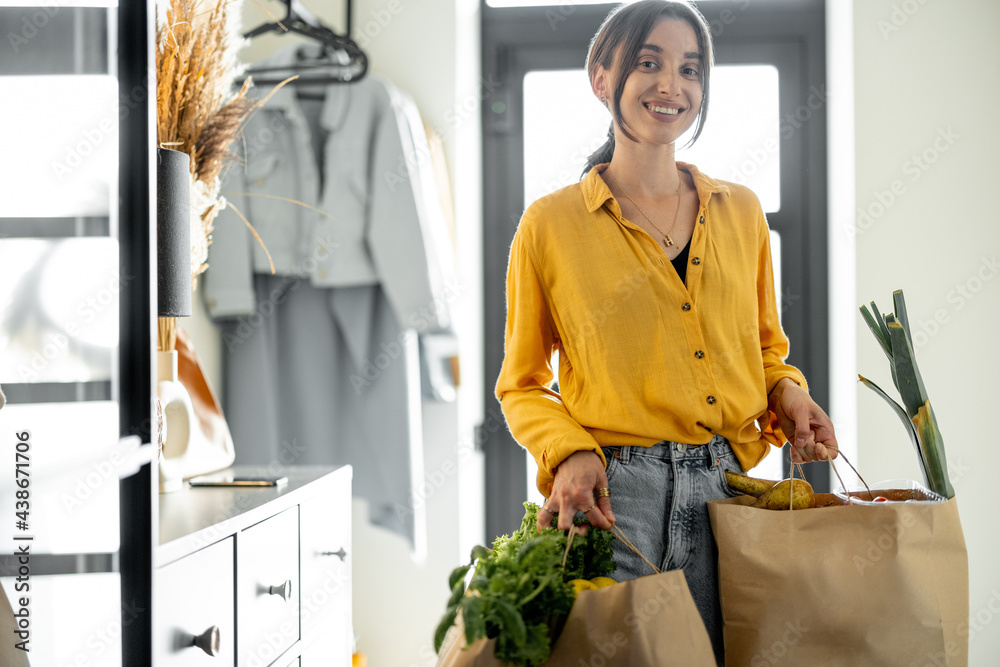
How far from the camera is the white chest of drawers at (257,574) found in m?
→ 0.89

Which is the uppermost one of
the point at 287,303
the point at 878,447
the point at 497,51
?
the point at 497,51

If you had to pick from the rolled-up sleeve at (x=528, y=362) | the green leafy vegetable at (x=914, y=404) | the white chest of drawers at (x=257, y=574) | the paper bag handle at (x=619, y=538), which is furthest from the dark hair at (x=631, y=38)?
the white chest of drawers at (x=257, y=574)

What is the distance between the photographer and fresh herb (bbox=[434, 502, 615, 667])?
707 mm

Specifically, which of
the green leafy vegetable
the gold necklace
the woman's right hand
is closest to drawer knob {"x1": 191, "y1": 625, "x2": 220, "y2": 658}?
the woman's right hand

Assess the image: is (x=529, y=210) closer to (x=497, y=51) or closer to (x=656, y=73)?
(x=656, y=73)

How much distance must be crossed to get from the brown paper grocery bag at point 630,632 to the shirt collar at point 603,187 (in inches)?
19.1

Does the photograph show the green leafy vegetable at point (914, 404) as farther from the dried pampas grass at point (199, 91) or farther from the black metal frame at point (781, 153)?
the black metal frame at point (781, 153)

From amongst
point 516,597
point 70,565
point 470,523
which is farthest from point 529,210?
point 470,523

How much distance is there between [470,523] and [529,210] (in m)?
1.30

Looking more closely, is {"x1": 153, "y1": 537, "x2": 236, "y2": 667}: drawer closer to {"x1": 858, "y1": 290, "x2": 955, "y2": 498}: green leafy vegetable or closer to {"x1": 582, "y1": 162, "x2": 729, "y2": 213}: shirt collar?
{"x1": 582, "y1": 162, "x2": 729, "y2": 213}: shirt collar

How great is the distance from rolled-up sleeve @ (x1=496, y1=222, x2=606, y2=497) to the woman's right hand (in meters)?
0.04

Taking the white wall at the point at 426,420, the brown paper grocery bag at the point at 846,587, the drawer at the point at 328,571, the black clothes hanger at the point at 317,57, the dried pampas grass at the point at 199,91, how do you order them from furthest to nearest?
1. the white wall at the point at 426,420
2. the black clothes hanger at the point at 317,57
3. the drawer at the point at 328,571
4. the dried pampas grass at the point at 199,91
5. the brown paper grocery bag at the point at 846,587

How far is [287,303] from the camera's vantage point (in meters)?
1.99

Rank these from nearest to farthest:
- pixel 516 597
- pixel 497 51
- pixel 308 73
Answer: pixel 516 597 < pixel 308 73 < pixel 497 51
